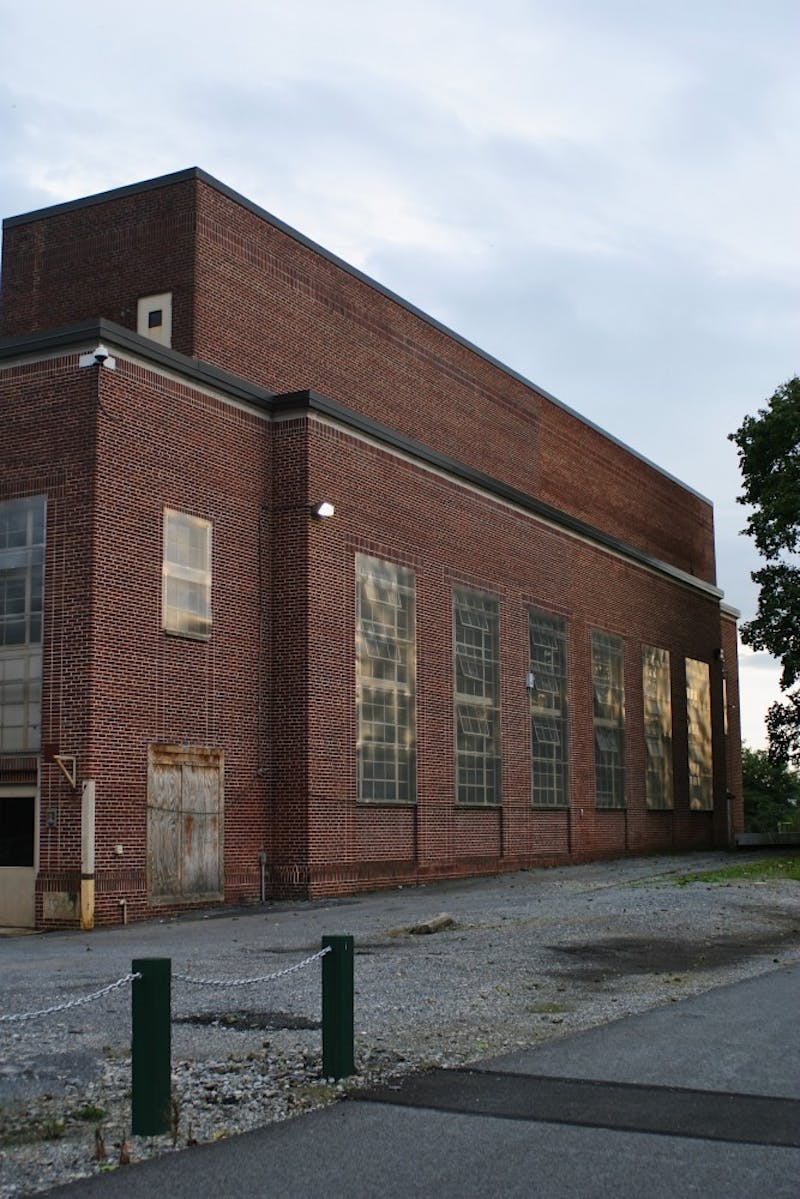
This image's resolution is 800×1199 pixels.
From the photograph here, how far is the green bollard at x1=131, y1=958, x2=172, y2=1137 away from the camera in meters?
7.96

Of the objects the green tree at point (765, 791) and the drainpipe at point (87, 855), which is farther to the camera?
the green tree at point (765, 791)

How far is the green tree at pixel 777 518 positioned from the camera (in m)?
42.7

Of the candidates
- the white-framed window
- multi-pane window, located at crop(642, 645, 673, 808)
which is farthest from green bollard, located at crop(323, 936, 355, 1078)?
multi-pane window, located at crop(642, 645, 673, 808)

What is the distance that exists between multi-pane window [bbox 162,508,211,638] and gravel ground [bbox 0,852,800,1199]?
4985mm

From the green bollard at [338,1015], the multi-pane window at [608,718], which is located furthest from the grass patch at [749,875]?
the green bollard at [338,1015]

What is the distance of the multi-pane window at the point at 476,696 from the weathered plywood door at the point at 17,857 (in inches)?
454

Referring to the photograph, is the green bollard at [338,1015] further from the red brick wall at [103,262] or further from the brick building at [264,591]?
the red brick wall at [103,262]

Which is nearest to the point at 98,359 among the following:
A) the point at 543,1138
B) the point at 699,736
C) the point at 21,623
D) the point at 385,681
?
the point at 21,623

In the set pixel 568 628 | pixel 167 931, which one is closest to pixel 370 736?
pixel 167 931

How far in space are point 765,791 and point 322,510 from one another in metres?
66.5

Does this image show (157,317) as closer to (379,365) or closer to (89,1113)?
(379,365)

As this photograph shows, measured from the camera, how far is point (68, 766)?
22016 millimetres

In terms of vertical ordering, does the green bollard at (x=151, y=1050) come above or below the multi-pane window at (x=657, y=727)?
below

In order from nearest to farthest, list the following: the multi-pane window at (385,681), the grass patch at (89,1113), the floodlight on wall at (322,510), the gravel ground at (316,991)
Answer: the grass patch at (89,1113), the gravel ground at (316,991), the floodlight on wall at (322,510), the multi-pane window at (385,681)
